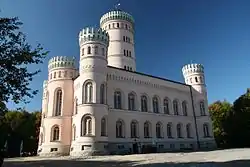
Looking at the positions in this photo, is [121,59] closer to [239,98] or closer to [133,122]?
[133,122]

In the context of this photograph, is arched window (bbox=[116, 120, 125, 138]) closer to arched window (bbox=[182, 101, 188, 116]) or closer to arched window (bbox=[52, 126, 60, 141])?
arched window (bbox=[52, 126, 60, 141])

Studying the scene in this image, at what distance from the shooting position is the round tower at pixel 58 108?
105 feet

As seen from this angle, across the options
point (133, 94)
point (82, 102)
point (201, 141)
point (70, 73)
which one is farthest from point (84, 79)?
point (201, 141)

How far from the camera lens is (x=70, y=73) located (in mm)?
35469

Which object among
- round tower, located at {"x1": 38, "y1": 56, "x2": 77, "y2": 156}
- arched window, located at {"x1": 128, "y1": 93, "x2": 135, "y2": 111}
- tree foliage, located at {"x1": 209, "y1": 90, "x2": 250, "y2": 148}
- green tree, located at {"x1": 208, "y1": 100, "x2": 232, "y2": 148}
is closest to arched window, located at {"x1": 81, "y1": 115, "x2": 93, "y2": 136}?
round tower, located at {"x1": 38, "y1": 56, "x2": 77, "y2": 156}

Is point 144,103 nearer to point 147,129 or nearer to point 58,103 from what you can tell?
point 147,129

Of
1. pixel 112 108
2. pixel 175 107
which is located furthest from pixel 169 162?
pixel 175 107

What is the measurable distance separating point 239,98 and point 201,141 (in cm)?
998

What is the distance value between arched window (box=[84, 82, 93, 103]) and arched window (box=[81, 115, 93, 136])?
82.4 inches

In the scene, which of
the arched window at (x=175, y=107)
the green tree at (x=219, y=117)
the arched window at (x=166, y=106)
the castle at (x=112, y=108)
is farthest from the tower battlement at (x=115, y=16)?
the green tree at (x=219, y=117)

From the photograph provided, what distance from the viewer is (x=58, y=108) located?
1340 inches

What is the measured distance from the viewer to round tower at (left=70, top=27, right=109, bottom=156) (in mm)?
28000

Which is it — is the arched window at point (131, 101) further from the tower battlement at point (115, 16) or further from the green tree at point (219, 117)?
the green tree at point (219, 117)

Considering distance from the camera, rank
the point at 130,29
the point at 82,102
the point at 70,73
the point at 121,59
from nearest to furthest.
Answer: the point at 82,102 → the point at 70,73 → the point at 121,59 → the point at 130,29
